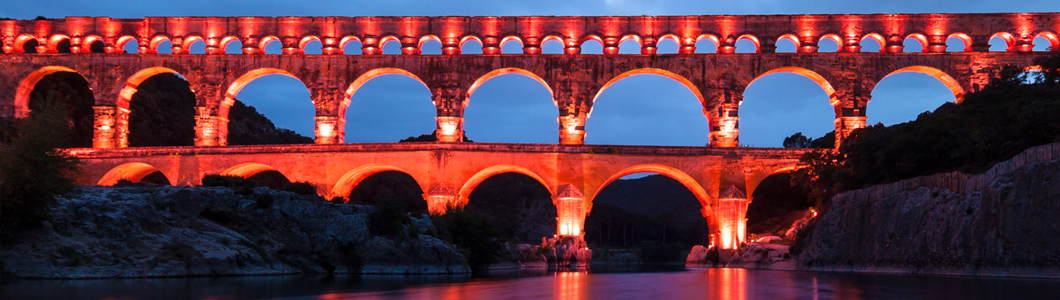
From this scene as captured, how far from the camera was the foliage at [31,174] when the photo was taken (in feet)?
48.6

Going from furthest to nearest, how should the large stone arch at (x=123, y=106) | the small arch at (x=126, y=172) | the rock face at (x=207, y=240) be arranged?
the large stone arch at (x=123, y=106), the small arch at (x=126, y=172), the rock face at (x=207, y=240)

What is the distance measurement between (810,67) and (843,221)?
15265mm

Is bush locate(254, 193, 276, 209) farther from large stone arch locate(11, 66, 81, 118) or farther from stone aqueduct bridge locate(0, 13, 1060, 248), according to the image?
large stone arch locate(11, 66, 81, 118)

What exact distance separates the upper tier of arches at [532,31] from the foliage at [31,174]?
2347cm

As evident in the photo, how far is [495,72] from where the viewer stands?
126 feet

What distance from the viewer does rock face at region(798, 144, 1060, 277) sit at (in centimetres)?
1553

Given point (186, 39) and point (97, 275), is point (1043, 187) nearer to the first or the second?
point (97, 275)

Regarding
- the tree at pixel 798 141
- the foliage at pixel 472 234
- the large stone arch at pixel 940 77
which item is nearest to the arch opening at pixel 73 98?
the foliage at pixel 472 234

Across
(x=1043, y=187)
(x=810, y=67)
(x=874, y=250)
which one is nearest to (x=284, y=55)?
(x=810, y=67)

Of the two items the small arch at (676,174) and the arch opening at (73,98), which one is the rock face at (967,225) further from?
the arch opening at (73,98)

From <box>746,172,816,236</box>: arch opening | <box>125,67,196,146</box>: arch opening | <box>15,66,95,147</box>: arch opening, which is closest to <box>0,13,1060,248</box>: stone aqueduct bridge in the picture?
<box>15,66,95,147</box>: arch opening

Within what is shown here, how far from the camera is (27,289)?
1152cm

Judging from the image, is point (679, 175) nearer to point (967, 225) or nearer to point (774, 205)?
point (774, 205)

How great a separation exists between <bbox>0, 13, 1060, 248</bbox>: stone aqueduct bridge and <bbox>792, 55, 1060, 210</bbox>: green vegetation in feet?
27.4
